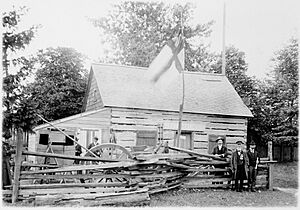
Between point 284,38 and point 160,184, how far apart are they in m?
11.1

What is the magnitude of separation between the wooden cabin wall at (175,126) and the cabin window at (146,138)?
140 millimetres

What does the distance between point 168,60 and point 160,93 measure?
6.48 meters

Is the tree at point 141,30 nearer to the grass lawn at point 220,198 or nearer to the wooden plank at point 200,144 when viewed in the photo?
the wooden plank at point 200,144

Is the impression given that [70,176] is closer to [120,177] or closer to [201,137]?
[120,177]

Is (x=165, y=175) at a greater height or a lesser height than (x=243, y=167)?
lesser

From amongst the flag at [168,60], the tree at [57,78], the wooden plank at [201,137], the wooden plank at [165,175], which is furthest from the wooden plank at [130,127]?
the wooden plank at [165,175]

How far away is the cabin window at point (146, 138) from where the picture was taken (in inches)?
650

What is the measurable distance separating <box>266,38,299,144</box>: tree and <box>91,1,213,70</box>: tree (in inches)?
307

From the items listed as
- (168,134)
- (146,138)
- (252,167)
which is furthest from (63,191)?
(168,134)

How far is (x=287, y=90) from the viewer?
18.4 metres

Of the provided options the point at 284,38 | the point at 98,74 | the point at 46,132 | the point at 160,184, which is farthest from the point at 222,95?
the point at 160,184

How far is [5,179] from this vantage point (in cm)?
829

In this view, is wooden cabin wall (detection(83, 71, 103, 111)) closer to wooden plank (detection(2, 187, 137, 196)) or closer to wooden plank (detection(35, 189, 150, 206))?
wooden plank (detection(2, 187, 137, 196))

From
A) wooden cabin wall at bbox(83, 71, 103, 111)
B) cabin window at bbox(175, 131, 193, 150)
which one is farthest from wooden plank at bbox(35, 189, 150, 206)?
wooden cabin wall at bbox(83, 71, 103, 111)
